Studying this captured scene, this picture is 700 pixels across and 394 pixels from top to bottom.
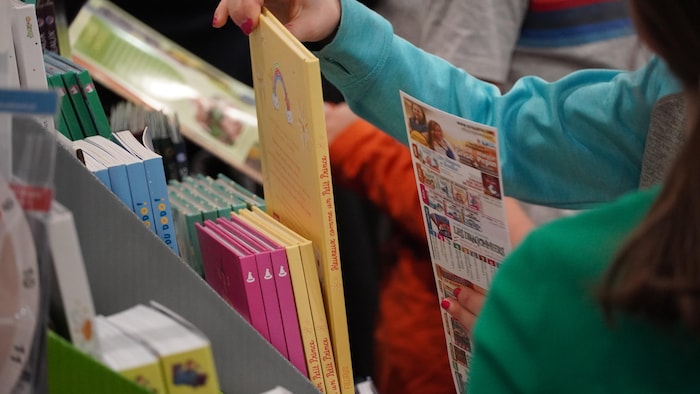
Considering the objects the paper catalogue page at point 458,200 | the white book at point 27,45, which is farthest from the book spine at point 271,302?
the white book at point 27,45

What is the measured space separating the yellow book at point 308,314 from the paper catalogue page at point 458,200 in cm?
18

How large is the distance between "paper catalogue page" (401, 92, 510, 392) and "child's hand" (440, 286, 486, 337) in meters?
0.01

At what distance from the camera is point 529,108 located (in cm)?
135

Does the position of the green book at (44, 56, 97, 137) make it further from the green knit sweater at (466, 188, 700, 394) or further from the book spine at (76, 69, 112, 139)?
the green knit sweater at (466, 188, 700, 394)

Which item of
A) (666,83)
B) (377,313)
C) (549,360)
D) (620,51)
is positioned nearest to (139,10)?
(377,313)

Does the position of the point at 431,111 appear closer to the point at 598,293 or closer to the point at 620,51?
the point at 598,293

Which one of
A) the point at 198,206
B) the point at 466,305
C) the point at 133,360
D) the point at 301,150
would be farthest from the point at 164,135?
the point at 133,360

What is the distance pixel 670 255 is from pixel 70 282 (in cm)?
47

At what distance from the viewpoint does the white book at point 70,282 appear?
2.43ft

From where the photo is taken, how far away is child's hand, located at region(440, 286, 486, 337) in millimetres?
1116

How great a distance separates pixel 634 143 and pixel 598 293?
71cm

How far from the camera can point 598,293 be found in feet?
1.89

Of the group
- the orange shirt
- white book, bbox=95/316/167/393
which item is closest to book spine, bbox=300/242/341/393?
white book, bbox=95/316/167/393

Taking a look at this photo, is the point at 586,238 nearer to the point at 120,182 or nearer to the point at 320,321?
the point at 320,321
